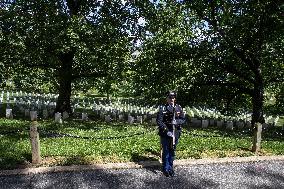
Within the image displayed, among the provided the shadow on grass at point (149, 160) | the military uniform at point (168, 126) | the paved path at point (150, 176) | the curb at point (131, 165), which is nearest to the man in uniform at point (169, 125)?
the military uniform at point (168, 126)

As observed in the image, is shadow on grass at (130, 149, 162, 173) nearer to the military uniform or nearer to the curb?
the curb

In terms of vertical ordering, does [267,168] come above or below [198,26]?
below

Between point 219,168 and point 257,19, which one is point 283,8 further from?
point 219,168

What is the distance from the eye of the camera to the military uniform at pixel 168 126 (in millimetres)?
10539

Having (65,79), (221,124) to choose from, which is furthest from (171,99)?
(221,124)

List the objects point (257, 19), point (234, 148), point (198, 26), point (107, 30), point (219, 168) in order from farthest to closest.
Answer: point (198, 26) → point (257, 19) → point (107, 30) → point (234, 148) → point (219, 168)

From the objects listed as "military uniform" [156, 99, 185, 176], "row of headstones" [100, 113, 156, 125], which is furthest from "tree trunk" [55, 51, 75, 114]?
"military uniform" [156, 99, 185, 176]

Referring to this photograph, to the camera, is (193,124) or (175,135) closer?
(175,135)

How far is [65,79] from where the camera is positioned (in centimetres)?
2112

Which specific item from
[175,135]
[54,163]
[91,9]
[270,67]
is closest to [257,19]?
[270,67]

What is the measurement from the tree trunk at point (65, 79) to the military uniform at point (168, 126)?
10769 millimetres

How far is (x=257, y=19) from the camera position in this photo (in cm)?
2033

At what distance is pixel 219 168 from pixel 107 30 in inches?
379

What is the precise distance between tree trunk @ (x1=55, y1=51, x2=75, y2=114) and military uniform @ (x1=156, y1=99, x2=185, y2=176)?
35.3 ft
